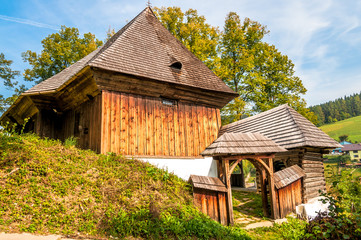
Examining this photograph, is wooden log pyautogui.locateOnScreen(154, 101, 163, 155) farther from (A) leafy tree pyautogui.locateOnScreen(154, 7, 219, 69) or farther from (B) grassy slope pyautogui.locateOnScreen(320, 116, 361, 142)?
(B) grassy slope pyautogui.locateOnScreen(320, 116, 361, 142)

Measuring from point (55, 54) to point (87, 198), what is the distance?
20.2 m

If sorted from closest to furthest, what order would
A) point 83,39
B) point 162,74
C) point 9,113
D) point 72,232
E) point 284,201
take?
point 72,232, point 284,201, point 162,74, point 9,113, point 83,39

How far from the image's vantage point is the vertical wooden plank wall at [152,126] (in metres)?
9.16

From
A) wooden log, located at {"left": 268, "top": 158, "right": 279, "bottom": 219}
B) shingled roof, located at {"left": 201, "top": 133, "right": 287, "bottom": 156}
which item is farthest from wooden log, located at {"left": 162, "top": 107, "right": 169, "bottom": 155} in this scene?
wooden log, located at {"left": 268, "top": 158, "right": 279, "bottom": 219}

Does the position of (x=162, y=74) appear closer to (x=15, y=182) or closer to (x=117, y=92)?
(x=117, y=92)

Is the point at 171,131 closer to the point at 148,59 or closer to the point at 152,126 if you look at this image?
the point at 152,126

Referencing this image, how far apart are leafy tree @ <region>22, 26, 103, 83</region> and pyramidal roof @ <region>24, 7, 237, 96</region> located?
10.4 meters

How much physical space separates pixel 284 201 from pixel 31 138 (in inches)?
377

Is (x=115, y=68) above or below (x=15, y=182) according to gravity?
above

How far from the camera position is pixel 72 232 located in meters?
4.71

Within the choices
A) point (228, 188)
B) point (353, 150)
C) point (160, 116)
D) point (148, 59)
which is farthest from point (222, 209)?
point (353, 150)

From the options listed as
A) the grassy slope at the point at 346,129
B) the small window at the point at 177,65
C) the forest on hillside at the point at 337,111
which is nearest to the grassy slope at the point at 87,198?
the small window at the point at 177,65

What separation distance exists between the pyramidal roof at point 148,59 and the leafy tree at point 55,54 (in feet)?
34.0

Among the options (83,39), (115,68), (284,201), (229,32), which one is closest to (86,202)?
(115,68)
